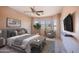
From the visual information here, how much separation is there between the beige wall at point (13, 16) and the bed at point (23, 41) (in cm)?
14

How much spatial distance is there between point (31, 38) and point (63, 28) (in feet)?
1.67

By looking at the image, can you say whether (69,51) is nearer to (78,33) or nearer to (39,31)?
(78,33)

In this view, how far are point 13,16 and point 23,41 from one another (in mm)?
393

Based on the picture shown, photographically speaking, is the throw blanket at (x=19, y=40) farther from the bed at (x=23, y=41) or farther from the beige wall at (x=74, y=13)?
the beige wall at (x=74, y=13)

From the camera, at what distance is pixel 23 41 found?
60.3 inches

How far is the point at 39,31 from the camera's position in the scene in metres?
1.62

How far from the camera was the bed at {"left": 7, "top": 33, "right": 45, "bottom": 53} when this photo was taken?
1.53 meters

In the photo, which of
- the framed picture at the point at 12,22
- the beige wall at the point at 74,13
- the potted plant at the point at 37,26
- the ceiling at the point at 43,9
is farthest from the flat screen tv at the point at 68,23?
the framed picture at the point at 12,22

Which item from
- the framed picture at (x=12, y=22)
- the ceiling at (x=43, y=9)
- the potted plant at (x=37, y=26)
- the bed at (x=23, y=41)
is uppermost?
the ceiling at (x=43, y=9)

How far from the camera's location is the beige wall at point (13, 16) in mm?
1519

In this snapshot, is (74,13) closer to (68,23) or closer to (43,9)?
(68,23)

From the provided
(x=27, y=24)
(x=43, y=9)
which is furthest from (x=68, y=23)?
(x=27, y=24)

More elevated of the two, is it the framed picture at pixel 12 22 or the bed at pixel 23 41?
the framed picture at pixel 12 22
